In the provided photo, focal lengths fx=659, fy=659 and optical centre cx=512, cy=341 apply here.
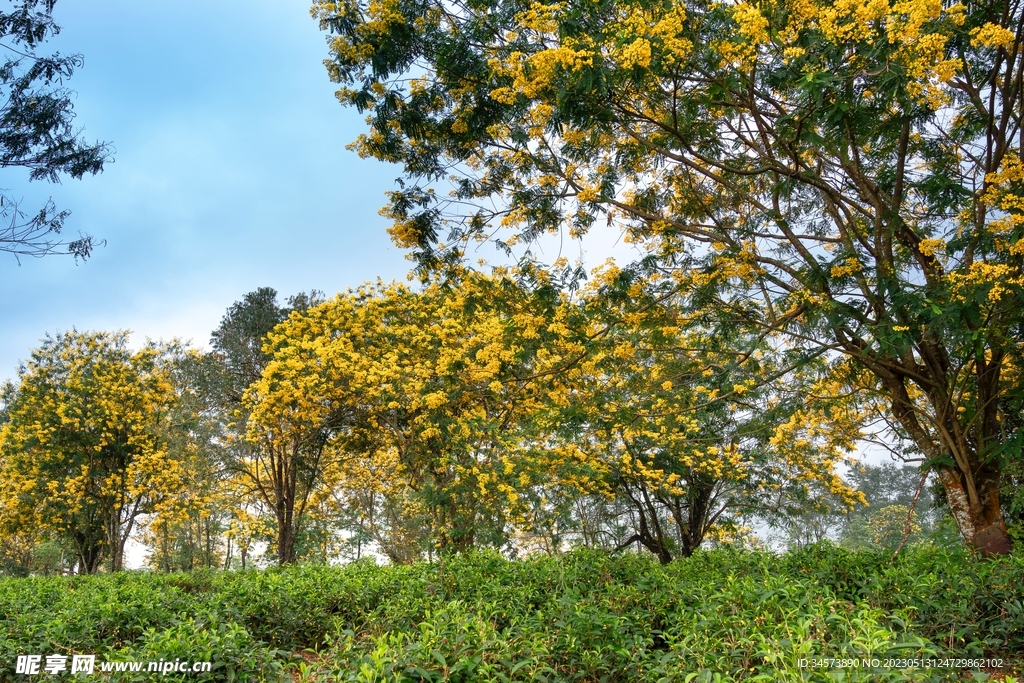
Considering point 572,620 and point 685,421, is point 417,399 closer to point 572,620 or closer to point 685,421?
point 685,421

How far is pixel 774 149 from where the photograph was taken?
5.09 m

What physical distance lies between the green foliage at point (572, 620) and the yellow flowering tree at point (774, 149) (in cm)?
139

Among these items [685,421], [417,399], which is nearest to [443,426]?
[417,399]

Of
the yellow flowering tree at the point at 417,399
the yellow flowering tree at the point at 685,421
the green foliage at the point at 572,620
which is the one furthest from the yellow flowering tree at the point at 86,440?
the yellow flowering tree at the point at 685,421

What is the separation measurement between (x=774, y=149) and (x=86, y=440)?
12347 millimetres

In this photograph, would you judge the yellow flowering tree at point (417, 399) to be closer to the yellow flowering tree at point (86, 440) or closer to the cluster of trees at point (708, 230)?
the cluster of trees at point (708, 230)

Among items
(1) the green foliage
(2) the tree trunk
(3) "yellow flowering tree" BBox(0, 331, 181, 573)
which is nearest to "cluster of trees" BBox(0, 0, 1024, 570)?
(2) the tree trunk

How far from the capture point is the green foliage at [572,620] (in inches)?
89.4

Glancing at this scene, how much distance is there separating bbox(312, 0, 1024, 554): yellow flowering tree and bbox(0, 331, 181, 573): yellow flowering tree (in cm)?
964

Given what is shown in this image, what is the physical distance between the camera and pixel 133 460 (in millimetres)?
12023

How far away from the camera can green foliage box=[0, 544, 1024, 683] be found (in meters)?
2.27

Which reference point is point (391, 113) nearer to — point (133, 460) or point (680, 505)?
point (680, 505)

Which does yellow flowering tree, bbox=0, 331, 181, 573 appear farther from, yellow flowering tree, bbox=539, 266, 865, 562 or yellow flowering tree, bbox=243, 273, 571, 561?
yellow flowering tree, bbox=539, 266, 865, 562

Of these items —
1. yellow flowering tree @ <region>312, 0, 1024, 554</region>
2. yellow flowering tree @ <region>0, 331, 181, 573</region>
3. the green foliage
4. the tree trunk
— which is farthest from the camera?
yellow flowering tree @ <region>0, 331, 181, 573</region>
